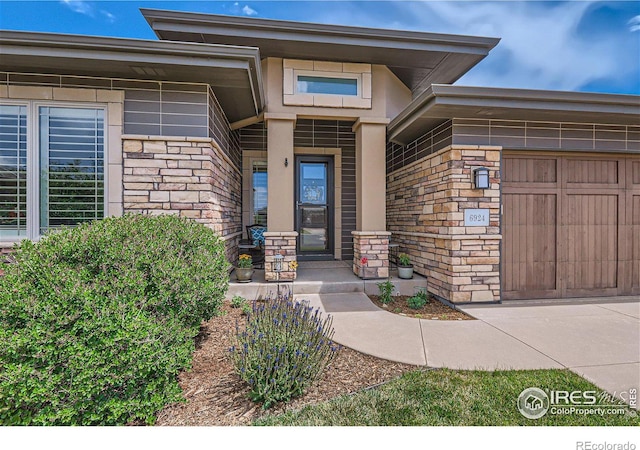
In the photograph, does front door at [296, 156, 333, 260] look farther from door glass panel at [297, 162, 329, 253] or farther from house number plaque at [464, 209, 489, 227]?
house number plaque at [464, 209, 489, 227]

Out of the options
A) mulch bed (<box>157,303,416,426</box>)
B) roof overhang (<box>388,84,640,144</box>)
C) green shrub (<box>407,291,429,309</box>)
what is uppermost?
roof overhang (<box>388,84,640,144</box>)

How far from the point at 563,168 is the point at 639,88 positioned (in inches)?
69.1

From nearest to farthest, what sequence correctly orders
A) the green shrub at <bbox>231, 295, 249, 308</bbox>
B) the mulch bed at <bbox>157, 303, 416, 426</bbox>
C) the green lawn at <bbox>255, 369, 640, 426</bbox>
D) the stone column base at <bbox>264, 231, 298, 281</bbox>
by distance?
1. the green lawn at <bbox>255, 369, 640, 426</bbox>
2. the mulch bed at <bbox>157, 303, 416, 426</bbox>
3. the green shrub at <bbox>231, 295, 249, 308</bbox>
4. the stone column base at <bbox>264, 231, 298, 281</bbox>

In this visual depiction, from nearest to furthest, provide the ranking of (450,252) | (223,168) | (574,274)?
(450,252)
(574,274)
(223,168)

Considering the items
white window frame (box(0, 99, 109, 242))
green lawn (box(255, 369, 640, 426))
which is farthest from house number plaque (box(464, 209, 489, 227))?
white window frame (box(0, 99, 109, 242))

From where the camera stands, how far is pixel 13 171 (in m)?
3.76

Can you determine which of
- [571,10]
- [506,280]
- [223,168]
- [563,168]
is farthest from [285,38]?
[506,280]

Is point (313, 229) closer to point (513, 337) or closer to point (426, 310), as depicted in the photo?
point (426, 310)

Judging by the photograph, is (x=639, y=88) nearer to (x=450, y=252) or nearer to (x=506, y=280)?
(x=506, y=280)

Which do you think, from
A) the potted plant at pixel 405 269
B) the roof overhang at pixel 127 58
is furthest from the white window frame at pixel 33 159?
the potted plant at pixel 405 269

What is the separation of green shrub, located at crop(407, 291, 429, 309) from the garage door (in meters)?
1.23

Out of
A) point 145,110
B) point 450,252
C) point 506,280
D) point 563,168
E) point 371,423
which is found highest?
point 145,110

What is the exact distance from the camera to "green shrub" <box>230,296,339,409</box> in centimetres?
215

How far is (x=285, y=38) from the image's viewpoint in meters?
4.80
